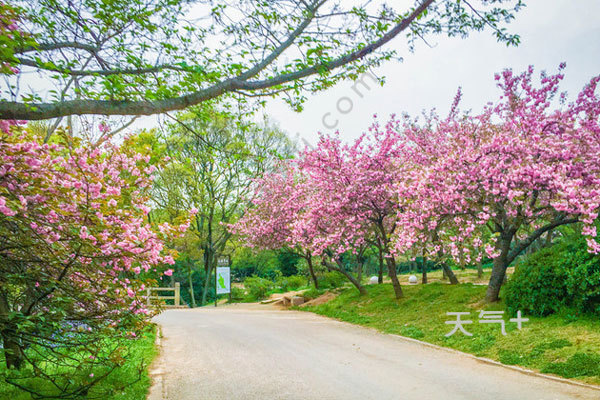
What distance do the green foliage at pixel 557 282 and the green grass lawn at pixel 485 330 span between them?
1.04 feet

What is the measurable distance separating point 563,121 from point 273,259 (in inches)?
1267

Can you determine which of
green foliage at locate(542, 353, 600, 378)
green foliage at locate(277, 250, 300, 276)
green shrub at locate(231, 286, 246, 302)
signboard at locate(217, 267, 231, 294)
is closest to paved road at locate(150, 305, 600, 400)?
green foliage at locate(542, 353, 600, 378)

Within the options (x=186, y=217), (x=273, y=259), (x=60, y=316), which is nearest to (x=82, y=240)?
(x=60, y=316)

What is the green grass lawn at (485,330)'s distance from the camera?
7.58 meters

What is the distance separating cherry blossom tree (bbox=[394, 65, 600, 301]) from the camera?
10.5 meters

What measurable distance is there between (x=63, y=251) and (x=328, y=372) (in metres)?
4.69

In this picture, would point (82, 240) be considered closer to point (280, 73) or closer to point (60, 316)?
point (60, 316)

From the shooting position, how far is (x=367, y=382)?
22.9 ft

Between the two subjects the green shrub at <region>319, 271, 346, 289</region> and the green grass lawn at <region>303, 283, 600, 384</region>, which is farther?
the green shrub at <region>319, 271, 346, 289</region>

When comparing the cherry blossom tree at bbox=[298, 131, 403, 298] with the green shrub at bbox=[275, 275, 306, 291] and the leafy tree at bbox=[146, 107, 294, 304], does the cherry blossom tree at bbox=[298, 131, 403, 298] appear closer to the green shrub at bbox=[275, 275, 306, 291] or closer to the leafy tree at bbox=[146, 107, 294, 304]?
the leafy tree at bbox=[146, 107, 294, 304]

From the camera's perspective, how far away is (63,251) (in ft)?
17.6

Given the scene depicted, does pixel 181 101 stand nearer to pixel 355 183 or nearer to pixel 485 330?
pixel 485 330

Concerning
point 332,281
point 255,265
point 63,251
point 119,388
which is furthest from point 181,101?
point 255,265

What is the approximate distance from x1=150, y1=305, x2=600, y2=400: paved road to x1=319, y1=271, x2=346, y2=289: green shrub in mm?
12560
